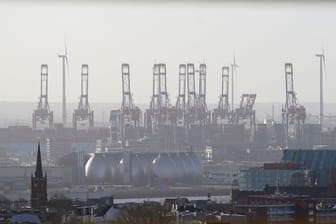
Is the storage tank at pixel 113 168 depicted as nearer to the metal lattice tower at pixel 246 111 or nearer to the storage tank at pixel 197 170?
the storage tank at pixel 197 170

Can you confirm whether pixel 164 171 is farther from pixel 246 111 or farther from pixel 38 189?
pixel 38 189

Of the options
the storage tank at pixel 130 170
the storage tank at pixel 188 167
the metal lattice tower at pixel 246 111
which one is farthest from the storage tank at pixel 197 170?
the metal lattice tower at pixel 246 111

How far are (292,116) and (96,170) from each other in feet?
19.0

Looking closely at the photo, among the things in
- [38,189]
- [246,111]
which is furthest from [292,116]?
[38,189]

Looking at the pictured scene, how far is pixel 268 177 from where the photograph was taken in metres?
13.7

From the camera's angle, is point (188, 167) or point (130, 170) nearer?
point (130, 170)

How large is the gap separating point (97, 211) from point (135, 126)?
16.8m

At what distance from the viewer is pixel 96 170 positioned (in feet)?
65.4

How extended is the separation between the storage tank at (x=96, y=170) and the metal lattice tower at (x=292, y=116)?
16.6ft

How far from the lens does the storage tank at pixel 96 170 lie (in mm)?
19781

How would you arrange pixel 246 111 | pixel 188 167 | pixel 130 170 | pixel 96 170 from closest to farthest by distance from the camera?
1. pixel 130 170
2. pixel 96 170
3. pixel 188 167
4. pixel 246 111

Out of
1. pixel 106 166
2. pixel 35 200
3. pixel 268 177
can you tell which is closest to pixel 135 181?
pixel 106 166

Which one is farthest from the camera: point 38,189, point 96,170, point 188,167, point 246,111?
point 246,111

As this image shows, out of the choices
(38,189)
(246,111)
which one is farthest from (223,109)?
(38,189)
